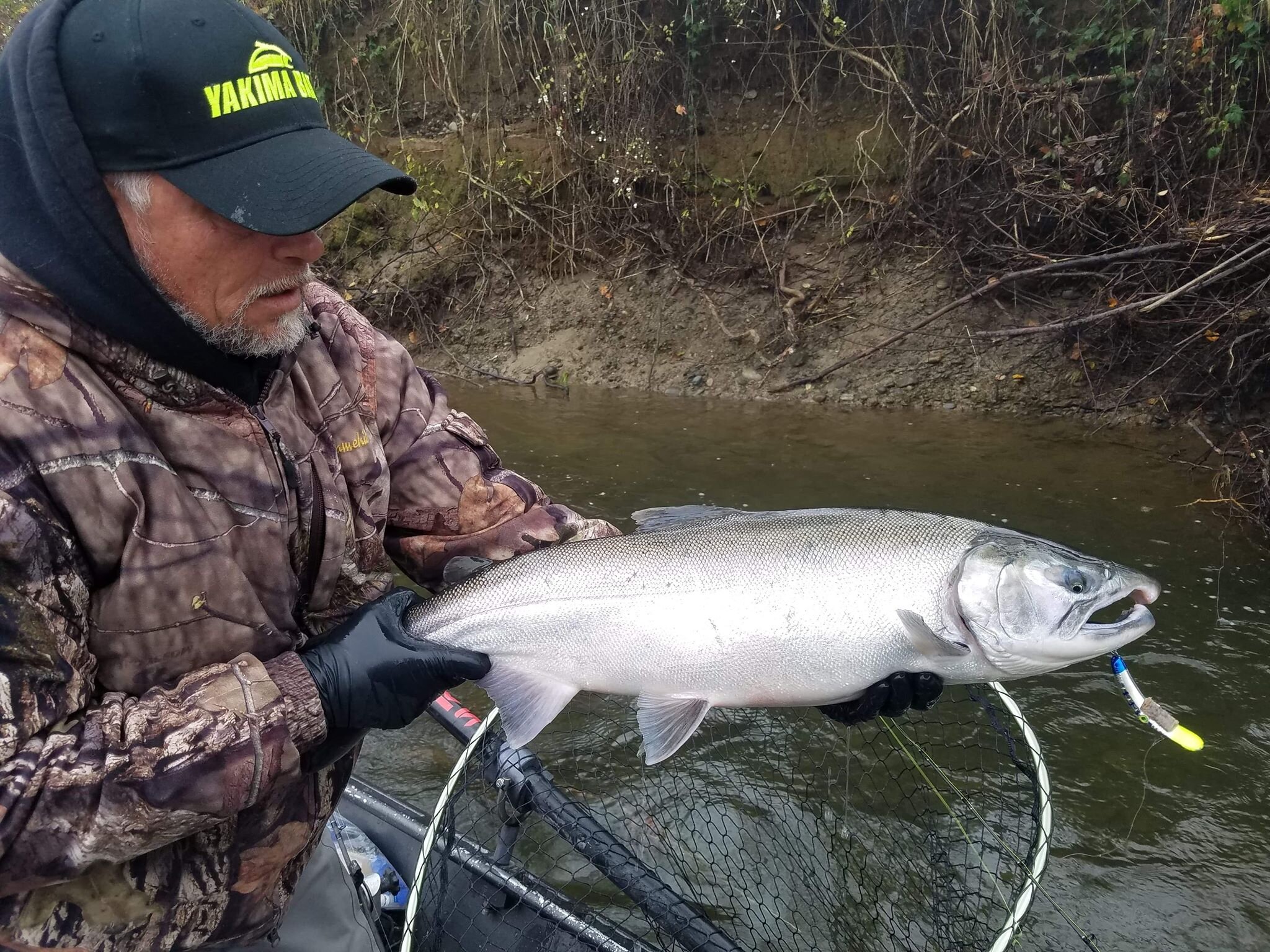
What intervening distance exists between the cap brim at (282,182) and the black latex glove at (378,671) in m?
0.91

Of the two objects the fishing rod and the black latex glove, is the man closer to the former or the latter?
the black latex glove

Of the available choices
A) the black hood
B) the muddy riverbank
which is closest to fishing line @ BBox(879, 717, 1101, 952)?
the black hood

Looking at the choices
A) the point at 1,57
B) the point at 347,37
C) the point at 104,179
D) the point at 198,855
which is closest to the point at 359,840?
the point at 198,855

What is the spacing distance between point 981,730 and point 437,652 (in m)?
2.77

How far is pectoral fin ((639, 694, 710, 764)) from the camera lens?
239 cm

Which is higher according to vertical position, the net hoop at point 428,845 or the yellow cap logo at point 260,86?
the yellow cap logo at point 260,86

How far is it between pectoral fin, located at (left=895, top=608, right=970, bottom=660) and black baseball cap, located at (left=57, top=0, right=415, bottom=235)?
1722mm

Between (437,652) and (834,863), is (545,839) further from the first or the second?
(437,652)

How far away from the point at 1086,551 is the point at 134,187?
5.19 metres

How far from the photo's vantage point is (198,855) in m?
1.80

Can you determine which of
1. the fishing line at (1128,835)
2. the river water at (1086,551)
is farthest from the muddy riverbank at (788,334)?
the fishing line at (1128,835)

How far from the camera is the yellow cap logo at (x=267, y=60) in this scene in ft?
5.71

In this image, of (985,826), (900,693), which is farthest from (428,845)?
(985,826)

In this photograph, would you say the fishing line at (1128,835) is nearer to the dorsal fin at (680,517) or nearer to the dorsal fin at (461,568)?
the dorsal fin at (680,517)
